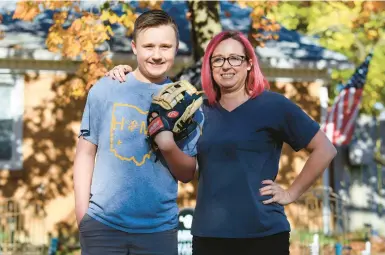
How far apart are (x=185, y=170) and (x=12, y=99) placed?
9.70 m

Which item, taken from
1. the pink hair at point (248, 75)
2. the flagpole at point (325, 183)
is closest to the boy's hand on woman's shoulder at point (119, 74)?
the pink hair at point (248, 75)

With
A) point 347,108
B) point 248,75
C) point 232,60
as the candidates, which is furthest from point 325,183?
point 232,60

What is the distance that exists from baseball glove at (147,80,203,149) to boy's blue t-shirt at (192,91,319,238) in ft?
1.28

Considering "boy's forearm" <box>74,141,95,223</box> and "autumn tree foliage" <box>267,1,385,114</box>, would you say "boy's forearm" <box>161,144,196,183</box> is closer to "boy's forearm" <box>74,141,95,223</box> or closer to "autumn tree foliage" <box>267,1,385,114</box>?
"boy's forearm" <box>74,141,95,223</box>

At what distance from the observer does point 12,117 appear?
12.7m

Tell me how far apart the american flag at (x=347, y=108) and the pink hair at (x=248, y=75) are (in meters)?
8.58

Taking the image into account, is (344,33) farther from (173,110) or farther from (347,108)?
(173,110)

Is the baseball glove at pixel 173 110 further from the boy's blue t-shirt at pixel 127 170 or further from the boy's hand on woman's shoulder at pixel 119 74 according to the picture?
the boy's hand on woman's shoulder at pixel 119 74

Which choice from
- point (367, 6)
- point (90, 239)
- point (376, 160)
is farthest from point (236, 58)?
point (376, 160)

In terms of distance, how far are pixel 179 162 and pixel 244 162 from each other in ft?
1.72

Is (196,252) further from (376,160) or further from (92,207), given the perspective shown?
(376,160)

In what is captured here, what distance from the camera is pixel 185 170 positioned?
354cm

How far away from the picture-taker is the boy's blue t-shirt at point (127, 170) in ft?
11.2

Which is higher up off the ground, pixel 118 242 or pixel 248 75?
pixel 248 75
